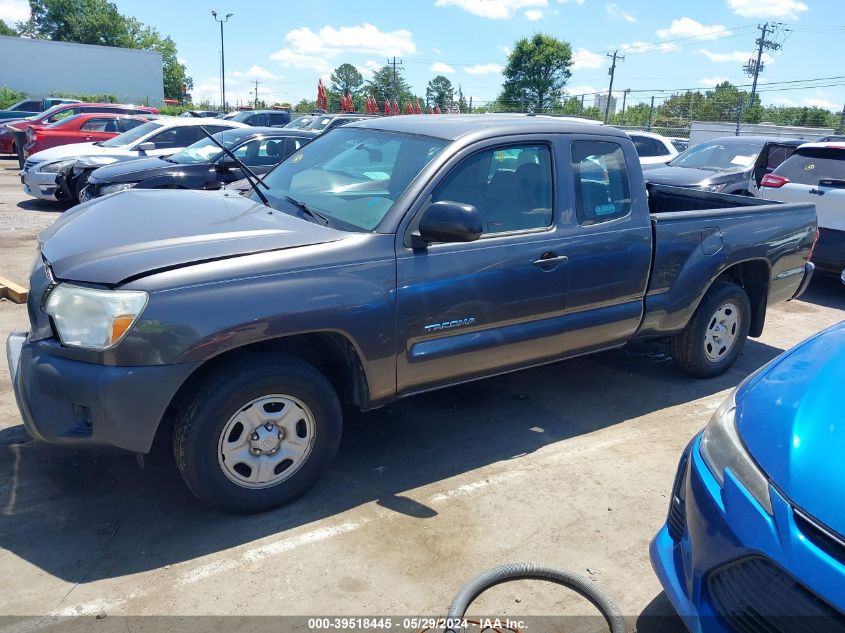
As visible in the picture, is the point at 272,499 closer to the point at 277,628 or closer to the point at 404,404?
the point at 277,628

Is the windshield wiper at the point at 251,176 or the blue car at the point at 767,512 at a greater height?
the windshield wiper at the point at 251,176

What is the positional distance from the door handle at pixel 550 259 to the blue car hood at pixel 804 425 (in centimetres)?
154

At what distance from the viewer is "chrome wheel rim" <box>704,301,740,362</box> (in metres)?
5.35

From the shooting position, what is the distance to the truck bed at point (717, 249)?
4.77 meters

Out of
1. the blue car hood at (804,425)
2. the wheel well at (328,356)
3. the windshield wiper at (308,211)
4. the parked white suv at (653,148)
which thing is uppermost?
the parked white suv at (653,148)

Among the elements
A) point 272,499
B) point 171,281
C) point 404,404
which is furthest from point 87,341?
point 404,404

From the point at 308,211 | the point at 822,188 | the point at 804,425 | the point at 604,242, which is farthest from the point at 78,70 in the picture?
the point at 804,425

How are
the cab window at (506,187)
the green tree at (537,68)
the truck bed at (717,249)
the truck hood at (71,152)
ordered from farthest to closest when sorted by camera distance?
1. the green tree at (537,68)
2. the truck hood at (71,152)
3. the truck bed at (717,249)
4. the cab window at (506,187)

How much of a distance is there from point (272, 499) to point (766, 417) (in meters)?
2.23

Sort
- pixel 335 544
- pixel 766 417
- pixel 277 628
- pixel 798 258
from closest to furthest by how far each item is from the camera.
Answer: pixel 766 417 → pixel 277 628 → pixel 335 544 → pixel 798 258

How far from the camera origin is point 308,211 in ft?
12.8

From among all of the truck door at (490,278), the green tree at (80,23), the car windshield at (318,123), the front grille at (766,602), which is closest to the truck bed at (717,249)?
the truck door at (490,278)

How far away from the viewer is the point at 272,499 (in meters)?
3.42

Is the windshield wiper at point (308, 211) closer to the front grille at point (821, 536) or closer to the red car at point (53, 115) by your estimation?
the front grille at point (821, 536)
